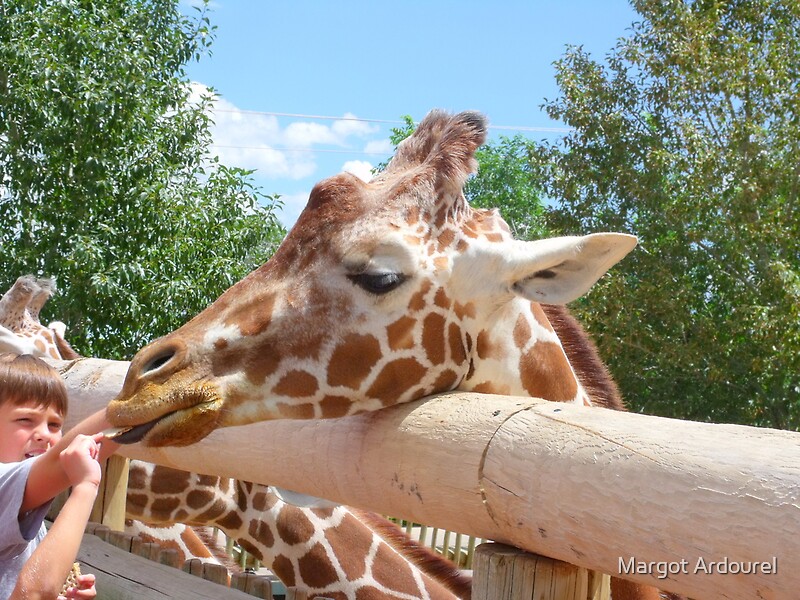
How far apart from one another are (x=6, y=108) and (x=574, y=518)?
35.4ft

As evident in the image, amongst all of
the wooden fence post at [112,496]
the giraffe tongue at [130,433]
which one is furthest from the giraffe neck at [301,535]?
the giraffe tongue at [130,433]

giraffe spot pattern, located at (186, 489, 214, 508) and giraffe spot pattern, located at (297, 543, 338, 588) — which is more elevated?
giraffe spot pattern, located at (186, 489, 214, 508)

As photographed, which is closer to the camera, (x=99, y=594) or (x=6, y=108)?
(x=99, y=594)

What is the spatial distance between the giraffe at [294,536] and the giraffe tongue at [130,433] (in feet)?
3.47

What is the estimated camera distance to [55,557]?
162cm

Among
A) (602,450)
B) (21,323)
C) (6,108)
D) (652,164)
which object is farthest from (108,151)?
(602,450)

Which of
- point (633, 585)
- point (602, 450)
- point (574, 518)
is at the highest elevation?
point (602, 450)

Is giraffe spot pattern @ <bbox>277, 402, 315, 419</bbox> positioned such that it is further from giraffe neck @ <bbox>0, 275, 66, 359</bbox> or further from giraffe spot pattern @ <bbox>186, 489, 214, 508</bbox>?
giraffe neck @ <bbox>0, 275, 66, 359</bbox>

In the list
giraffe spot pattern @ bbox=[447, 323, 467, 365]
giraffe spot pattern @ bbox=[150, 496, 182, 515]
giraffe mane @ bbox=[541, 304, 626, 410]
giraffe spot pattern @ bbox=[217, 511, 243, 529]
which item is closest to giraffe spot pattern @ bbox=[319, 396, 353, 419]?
giraffe spot pattern @ bbox=[447, 323, 467, 365]

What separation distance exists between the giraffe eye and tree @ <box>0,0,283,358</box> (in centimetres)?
827

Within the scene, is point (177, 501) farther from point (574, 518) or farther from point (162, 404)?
point (574, 518)

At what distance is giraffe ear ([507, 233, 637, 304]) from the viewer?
77.9 inches

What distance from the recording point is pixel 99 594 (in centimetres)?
269

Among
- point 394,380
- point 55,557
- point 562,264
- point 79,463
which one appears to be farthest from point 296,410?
point 562,264
